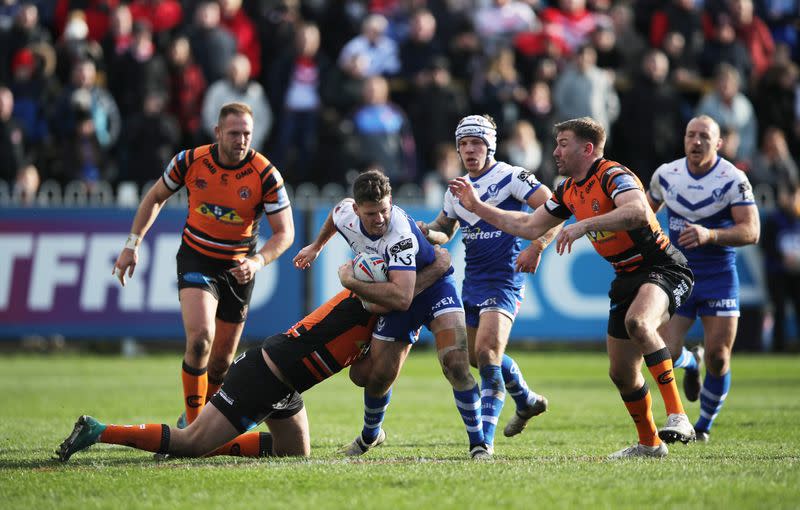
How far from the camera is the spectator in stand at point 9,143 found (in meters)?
20.3

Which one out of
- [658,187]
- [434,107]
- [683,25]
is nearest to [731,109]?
[683,25]

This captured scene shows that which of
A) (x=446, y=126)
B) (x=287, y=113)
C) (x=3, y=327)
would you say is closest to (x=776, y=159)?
(x=446, y=126)

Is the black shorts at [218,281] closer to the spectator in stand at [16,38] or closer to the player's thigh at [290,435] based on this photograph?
the player's thigh at [290,435]

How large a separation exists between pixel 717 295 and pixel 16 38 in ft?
48.6

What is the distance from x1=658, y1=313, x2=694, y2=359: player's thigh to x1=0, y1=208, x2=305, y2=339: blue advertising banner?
9515 millimetres

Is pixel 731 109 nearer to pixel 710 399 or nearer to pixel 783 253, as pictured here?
pixel 783 253

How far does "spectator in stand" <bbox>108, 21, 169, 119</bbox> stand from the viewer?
20984 mm

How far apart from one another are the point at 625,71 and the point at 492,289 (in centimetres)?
1295

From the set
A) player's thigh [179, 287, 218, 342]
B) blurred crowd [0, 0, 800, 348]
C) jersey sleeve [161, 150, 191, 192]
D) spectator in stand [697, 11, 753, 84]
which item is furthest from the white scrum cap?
spectator in stand [697, 11, 753, 84]

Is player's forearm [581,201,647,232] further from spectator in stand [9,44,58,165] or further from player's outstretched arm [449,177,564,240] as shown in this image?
spectator in stand [9,44,58,165]

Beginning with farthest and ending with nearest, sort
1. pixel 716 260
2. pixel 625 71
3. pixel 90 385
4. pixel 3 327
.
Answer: pixel 625 71 → pixel 3 327 → pixel 90 385 → pixel 716 260

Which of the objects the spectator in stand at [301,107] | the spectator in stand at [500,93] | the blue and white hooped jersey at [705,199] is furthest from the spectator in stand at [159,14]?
the blue and white hooped jersey at [705,199]

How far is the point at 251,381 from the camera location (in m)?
9.13

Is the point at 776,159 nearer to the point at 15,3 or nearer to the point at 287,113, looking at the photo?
the point at 287,113
